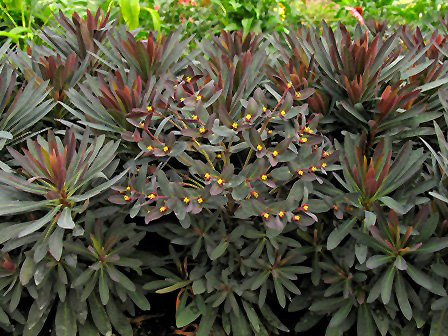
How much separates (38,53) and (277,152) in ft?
4.81

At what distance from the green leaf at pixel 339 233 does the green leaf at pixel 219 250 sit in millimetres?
359

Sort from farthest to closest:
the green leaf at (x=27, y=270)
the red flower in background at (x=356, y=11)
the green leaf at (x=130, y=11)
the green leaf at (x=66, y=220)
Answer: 1. the red flower in background at (x=356, y=11)
2. the green leaf at (x=130, y=11)
3. the green leaf at (x=27, y=270)
4. the green leaf at (x=66, y=220)

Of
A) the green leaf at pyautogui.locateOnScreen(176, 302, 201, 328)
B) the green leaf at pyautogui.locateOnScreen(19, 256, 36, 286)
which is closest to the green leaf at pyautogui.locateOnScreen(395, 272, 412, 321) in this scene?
the green leaf at pyautogui.locateOnScreen(176, 302, 201, 328)

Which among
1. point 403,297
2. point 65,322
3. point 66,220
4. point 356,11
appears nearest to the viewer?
point 66,220

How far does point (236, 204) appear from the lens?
197 cm

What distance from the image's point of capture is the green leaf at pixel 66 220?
5.33ft

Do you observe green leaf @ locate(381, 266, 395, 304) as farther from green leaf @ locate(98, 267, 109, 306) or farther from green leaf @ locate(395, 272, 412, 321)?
green leaf @ locate(98, 267, 109, 306)

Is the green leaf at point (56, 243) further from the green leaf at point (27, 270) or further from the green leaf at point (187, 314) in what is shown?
the green leaf at point (187, 314)

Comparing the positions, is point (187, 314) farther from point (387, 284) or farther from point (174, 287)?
point (387, 284)

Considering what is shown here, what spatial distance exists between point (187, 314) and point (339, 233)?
2.08 feet

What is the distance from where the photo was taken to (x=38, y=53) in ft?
8.53

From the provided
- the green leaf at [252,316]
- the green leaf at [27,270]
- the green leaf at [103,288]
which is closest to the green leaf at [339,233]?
the green leaf at [252,316]

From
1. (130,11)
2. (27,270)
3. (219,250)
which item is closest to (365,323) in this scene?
(219,250)

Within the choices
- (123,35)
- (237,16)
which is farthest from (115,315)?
(237,16)
